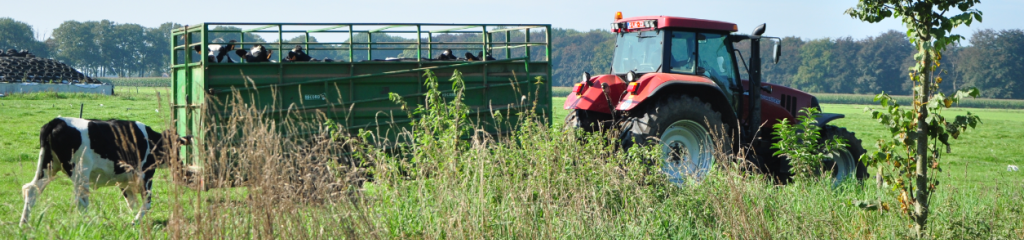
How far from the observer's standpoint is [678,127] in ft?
27.2

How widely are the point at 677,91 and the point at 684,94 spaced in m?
0.11

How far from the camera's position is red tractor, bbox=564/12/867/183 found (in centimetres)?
793

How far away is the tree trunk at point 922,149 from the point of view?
15.4 ft

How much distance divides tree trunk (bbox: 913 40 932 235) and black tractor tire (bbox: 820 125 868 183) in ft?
13.3

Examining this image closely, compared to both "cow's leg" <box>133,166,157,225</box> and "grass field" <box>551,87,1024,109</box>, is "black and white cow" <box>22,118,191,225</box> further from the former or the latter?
"grass field" <box>551,87,1024,109</box>

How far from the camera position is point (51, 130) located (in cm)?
607

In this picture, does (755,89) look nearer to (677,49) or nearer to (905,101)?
(677,49)

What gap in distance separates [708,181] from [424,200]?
235 centimetres

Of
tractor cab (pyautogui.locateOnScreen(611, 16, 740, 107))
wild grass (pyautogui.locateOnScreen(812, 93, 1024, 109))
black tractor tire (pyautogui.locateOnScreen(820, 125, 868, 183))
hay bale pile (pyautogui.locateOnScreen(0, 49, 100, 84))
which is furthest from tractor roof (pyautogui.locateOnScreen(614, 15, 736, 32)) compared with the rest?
wild grass (pyautogui.locateOnScreen(812, 93, 1024, 109))

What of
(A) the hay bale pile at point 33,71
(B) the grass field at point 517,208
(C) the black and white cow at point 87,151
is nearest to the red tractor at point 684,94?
(B) the grass field at point 517,208

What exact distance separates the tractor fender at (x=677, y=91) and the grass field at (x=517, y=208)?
1743 millimetres

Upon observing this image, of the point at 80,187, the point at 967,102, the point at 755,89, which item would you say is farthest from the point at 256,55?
the point at 967,102

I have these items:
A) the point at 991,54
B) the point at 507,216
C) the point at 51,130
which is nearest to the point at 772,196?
the point at 507,216

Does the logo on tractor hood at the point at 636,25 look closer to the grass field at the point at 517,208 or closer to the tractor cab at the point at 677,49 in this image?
the tractor cab at the point at 677,49
